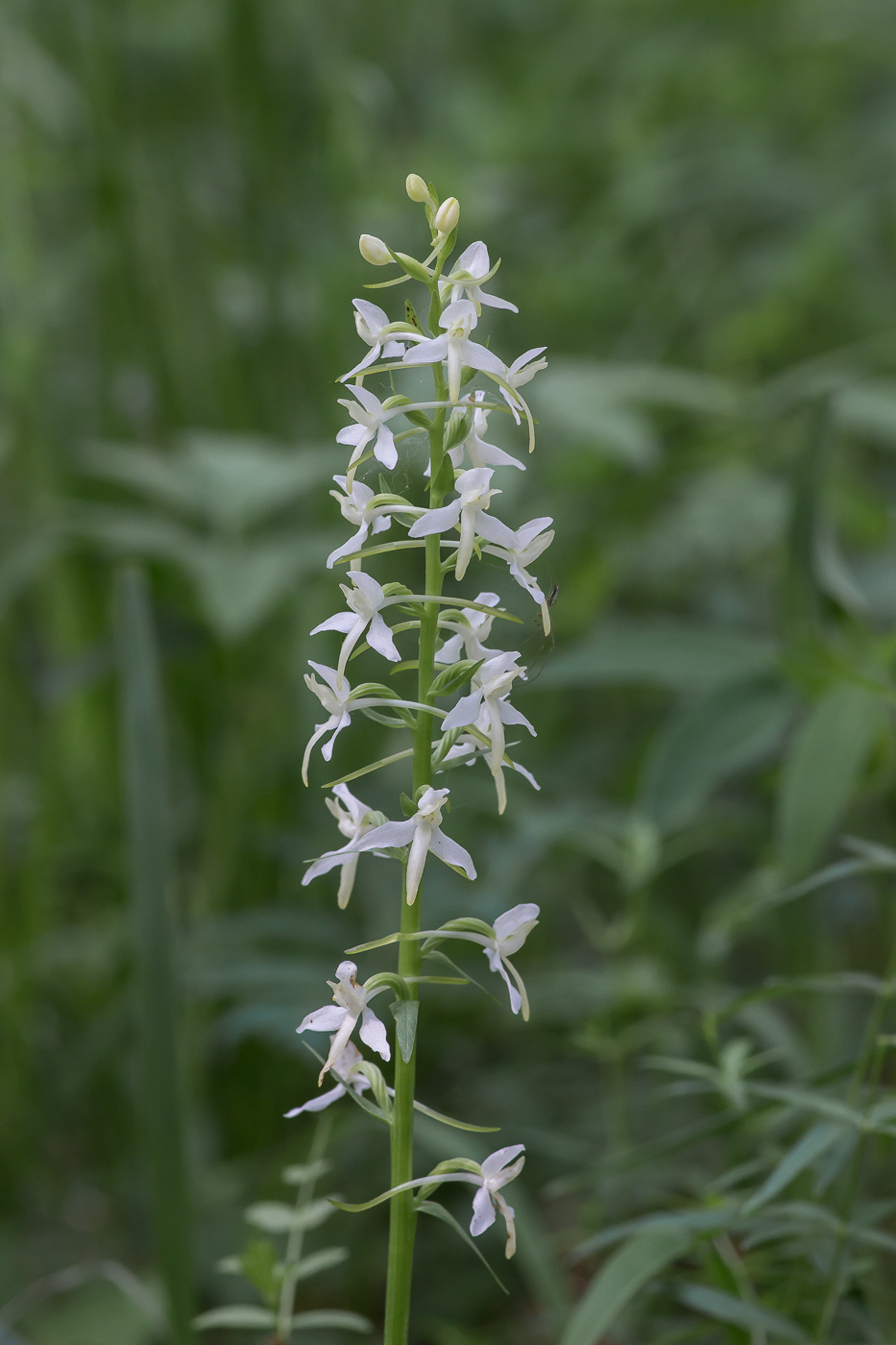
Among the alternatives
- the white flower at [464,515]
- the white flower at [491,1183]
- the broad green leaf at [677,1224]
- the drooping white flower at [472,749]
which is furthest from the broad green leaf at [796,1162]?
the white flower at [464,515]

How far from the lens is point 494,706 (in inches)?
21.8

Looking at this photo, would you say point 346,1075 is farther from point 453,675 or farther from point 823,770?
point 823,770

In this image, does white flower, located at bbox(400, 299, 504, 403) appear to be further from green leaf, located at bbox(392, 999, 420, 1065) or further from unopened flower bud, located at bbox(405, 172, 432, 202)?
green leaf, located at bbox(392, 999, 420, 1065)

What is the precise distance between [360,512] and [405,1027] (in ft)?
0.83

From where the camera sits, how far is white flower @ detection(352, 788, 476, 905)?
1.76ft

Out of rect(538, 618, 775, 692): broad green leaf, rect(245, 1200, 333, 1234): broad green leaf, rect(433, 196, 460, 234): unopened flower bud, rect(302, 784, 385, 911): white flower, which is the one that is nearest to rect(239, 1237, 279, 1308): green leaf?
rect(245, 1200, 333, 1234): broad green leaf

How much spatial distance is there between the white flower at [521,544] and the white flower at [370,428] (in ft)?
0.19

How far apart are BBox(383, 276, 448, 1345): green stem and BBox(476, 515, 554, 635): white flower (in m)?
0.03

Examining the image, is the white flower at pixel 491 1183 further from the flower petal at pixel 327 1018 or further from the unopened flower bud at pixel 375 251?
the unopened flower bud at pixel 375 251

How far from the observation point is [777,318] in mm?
2158

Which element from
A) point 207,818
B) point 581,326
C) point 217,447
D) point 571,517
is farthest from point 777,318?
point 207,818

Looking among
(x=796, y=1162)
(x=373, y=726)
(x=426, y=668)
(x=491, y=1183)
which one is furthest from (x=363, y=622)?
(x=373, y=726)

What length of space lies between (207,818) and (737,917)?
2.68 feet

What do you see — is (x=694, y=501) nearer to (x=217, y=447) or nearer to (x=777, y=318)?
(x=777, y=318)
